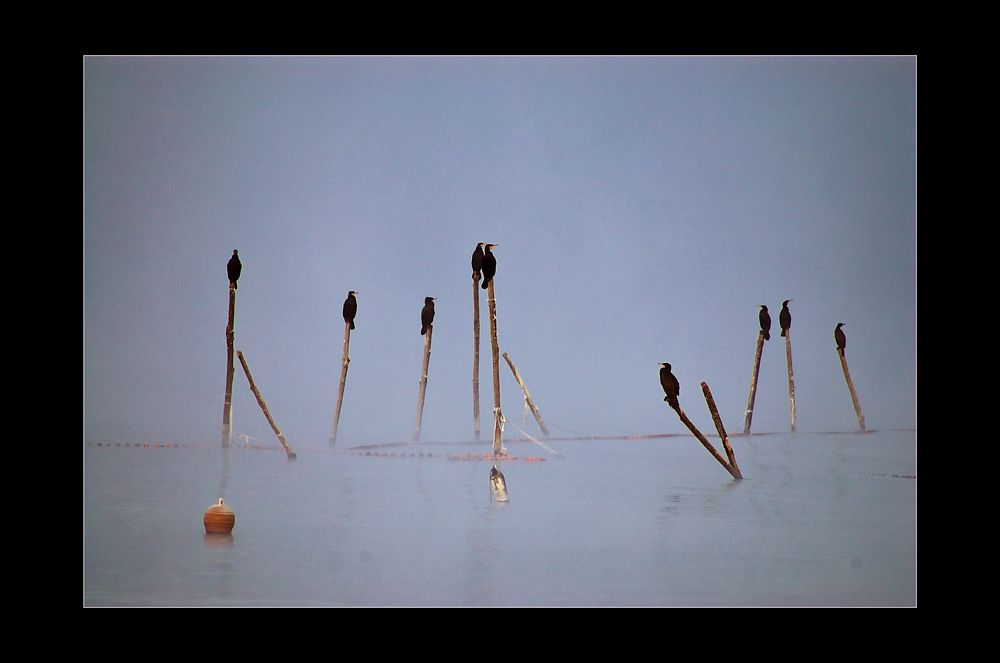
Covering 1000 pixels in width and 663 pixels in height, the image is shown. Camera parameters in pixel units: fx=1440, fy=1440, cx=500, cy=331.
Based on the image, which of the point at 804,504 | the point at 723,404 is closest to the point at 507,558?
the point at 804,504

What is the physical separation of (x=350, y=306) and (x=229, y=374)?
4.37 feet

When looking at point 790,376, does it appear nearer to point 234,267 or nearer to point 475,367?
point 475,367

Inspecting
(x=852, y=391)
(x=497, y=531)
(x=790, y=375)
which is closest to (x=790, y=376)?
(x=790, y=375)

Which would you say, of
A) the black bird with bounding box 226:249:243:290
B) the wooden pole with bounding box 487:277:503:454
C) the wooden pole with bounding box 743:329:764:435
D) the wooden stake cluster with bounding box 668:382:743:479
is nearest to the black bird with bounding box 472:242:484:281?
the wooden pole with bounding box 487:277:503:454

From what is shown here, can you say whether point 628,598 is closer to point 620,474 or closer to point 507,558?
point 507,558

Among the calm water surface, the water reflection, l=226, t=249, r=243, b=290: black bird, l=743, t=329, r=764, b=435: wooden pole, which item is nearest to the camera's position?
the calm water surface

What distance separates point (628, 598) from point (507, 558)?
2.93ft

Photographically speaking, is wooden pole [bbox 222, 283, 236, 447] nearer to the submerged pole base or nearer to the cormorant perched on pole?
the submerged pole base

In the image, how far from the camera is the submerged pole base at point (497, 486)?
9875mm

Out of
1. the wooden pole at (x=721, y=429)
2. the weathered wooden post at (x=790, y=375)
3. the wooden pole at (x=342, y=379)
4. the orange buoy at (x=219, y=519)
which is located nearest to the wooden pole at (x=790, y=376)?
the weathered wooden post at (x=790, y=375)

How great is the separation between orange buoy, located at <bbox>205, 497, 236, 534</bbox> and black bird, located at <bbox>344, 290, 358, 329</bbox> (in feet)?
12.4

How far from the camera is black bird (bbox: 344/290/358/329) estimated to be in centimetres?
1252

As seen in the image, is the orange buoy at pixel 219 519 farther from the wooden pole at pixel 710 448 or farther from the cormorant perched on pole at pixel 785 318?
the cormorant perched on pole at pixel 785 318

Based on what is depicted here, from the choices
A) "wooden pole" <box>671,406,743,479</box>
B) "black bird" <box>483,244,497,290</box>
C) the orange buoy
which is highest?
"black bird" <box>483,244,497,290</box>
